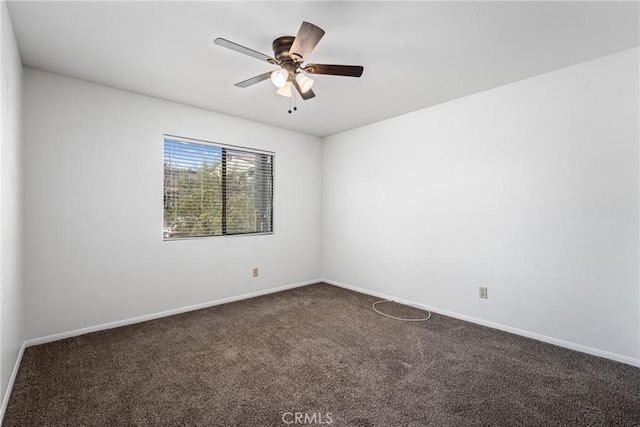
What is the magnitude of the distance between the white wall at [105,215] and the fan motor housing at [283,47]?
72.8 inches

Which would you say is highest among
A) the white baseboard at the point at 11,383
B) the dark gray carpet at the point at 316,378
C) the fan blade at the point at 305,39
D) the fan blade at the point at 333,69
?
the fan blade at the point at 305,39

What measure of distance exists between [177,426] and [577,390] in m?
2.47

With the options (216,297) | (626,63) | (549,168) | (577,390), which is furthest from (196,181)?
(626,63)

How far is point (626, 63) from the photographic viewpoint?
92.7 inches

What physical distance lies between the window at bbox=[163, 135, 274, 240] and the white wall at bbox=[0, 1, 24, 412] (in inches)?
49.3

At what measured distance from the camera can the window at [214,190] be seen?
3.52 metres

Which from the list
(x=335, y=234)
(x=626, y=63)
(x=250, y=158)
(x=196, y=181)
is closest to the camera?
(x=626, y=63)

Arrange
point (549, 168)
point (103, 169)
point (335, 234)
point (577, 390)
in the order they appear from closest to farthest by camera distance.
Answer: point (577, 390)
point (549, 168)
point (103, 169)
point (335, 234)

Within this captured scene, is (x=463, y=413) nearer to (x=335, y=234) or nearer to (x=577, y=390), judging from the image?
(x=577, y=390)

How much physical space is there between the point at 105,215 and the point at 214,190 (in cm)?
120

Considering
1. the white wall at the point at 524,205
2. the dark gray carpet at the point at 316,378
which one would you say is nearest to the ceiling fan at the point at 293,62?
the white wall at the point at 524,205

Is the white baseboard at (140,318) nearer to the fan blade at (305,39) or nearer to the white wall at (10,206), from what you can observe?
the white wall at (10,206)

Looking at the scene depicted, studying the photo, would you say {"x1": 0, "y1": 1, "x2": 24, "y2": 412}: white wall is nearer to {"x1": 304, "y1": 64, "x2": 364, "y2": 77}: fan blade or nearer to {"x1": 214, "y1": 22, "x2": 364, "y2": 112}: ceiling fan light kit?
{"x1": 214, "y1": 22, "x2": 364, "y2": 112}: ceiling fan light kit

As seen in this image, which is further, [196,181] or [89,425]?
[196,181]
